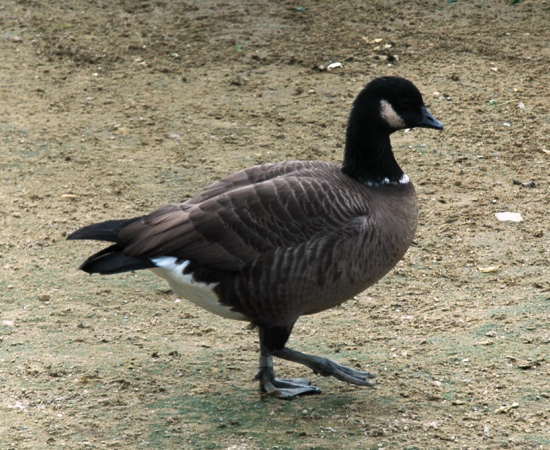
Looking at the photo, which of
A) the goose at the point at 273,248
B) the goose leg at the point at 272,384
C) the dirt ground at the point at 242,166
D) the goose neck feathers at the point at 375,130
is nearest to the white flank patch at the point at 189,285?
the goose at the point at 273,248

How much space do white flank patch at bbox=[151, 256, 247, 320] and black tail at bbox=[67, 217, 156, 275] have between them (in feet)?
0.27

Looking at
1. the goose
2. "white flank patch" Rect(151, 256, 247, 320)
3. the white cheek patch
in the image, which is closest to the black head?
the white cheek patch

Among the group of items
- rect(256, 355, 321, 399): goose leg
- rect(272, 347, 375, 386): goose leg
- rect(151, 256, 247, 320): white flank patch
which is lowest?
rect(256, 355, 321, 399): goose leg

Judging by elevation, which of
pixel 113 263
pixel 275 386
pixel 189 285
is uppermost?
pixel 113 263

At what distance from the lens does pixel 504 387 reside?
5105 millimetres

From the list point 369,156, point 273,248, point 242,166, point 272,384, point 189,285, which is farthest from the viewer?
point 242,166

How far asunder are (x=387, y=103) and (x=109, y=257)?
1678 mm

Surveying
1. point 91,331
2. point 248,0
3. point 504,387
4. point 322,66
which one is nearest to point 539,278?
point 504,387

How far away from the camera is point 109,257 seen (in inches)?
197

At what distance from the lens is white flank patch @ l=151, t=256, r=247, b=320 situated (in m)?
5.01

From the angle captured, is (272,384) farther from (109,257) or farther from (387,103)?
(387,103)

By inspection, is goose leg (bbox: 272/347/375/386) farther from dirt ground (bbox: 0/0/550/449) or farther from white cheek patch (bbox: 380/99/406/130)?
white cheek patch (bbox: 380/99/406/130)

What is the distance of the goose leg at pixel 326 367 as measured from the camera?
513 centimetres

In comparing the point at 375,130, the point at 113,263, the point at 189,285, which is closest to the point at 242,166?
the point at 375,130
